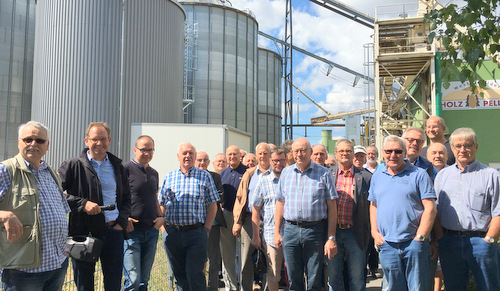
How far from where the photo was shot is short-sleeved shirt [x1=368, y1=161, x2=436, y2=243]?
13.4 feet

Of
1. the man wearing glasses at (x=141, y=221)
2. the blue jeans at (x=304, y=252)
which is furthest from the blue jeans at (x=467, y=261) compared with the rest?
the man wearing glasses at (x=141, y=221)

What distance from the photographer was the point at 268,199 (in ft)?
18.1

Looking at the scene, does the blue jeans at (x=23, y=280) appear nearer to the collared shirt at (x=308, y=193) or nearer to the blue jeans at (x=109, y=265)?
the blue jeans at (x=109, y=265)

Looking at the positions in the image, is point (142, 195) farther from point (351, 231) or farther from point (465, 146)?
point (465, 146)

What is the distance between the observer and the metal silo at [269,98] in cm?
3146

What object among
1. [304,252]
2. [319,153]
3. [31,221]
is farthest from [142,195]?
[319,153]

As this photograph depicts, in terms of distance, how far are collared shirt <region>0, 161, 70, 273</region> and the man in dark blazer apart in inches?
114

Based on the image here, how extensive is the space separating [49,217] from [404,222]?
3.18m

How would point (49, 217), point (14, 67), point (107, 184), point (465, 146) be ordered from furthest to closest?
1. point (14, 67)
2. point (107, 184)
3. point (465, 146)
4. point (49, 217)

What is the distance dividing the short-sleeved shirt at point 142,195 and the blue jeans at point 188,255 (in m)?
0.30

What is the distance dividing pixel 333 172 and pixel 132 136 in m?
11.1

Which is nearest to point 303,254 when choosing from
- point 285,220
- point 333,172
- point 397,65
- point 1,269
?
point 285,220

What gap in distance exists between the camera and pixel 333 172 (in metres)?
5.36

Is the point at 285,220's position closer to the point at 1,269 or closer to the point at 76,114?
the point at 1,269
